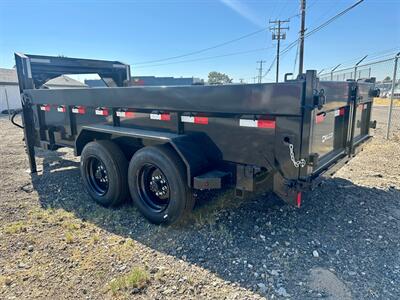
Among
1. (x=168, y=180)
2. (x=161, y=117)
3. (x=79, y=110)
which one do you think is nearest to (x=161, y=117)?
(x=161, y=117)

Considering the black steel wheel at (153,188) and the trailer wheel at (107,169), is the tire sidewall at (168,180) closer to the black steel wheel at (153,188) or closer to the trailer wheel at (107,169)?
the black steel wheel at (153,188)

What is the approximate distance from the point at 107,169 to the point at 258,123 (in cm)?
215

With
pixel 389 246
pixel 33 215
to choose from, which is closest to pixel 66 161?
pixel 33 215

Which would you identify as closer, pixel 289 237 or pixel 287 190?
pixel 287 190

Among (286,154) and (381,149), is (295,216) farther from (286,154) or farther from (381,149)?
(381,149)

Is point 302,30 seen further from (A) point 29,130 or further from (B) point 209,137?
(B) point 209,137

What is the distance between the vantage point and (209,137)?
316 cm

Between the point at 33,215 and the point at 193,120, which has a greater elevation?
the point at 193,120

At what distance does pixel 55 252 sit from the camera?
310 centimetres

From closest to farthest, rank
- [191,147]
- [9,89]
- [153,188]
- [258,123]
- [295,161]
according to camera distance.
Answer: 1. [295,161]
2. [258,123]
3. [191,147]
4. [153,188]
5. [9,89]

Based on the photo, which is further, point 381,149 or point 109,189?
point 381,149

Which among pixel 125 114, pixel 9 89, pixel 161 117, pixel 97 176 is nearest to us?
pixel 161 117

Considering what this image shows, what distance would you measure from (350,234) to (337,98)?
148 cm

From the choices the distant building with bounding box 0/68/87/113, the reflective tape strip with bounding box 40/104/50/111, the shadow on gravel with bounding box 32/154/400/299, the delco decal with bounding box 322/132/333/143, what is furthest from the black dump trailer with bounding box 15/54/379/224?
the distant building with bounding box 0/68/87/113
